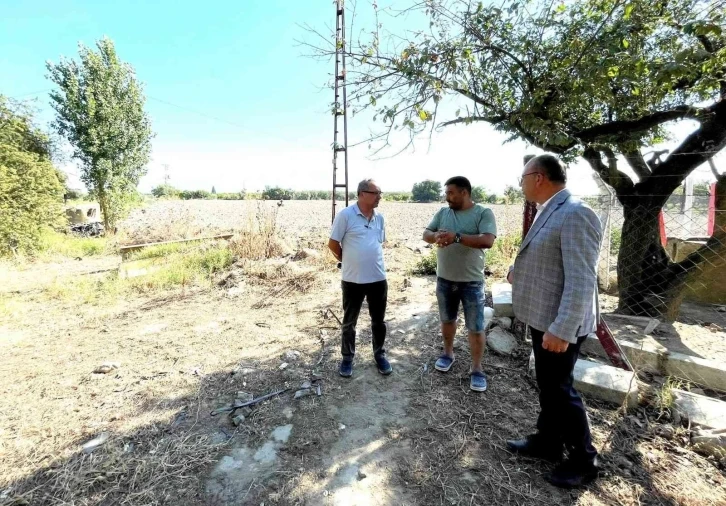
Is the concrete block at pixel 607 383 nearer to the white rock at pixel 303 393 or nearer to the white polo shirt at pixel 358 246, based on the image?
the white polo shirt at pixel 358 246

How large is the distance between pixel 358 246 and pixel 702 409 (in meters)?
2.69

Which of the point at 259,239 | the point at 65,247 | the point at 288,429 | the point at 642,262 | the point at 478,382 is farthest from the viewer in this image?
the point at 65,247

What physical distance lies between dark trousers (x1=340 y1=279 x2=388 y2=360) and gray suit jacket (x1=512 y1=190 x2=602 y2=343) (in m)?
1.30

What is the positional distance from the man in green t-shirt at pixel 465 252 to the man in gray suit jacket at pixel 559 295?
64 centimetres

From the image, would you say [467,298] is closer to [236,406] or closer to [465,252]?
[465,252]

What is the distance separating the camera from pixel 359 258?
2881mm

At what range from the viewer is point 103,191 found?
14.4 m

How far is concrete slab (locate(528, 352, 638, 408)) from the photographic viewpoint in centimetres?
251

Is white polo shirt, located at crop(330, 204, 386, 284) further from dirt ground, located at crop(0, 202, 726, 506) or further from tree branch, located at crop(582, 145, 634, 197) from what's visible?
tree branch, located at crop(582, 145, 634, 197)

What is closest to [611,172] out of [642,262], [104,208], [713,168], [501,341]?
[713,168]

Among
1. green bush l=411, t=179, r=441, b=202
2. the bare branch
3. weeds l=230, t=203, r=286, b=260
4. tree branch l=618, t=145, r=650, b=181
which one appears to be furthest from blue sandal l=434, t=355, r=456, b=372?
green bush l=411, t=179, r=441, b=202

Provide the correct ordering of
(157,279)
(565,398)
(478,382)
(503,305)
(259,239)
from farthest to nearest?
(259,239), (157,279), (503,305), (478,382), (565,398)

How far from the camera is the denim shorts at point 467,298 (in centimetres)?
266

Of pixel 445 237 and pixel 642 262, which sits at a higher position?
pixel 445 237
